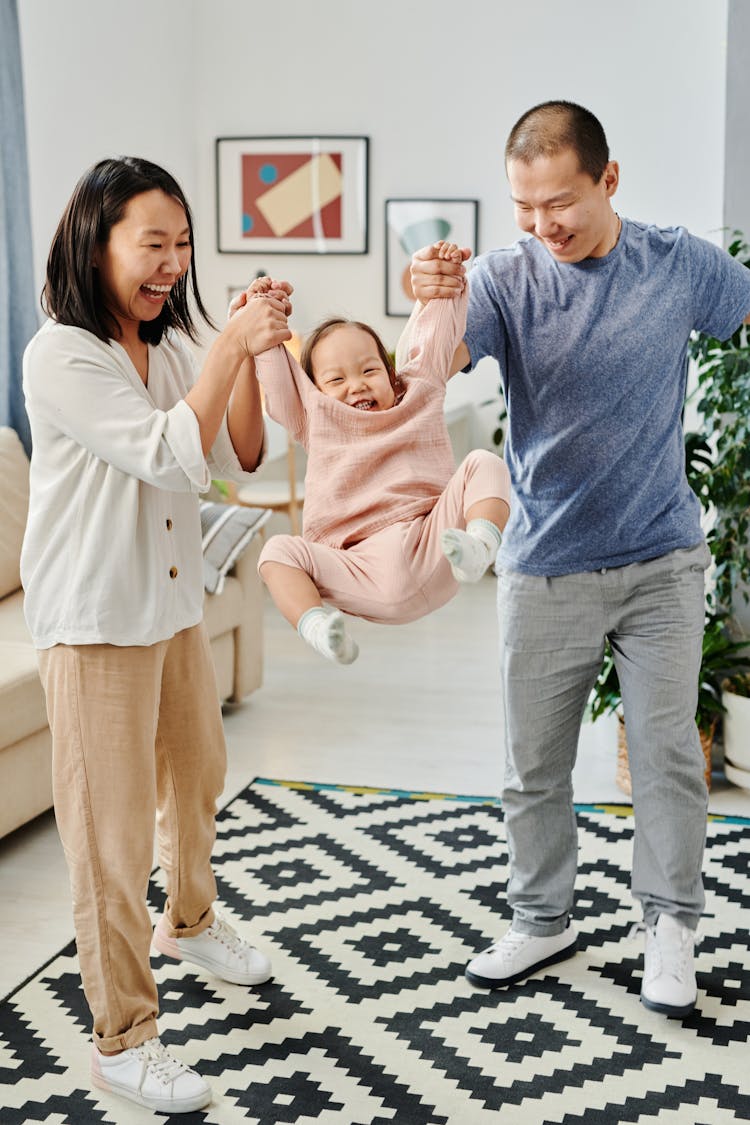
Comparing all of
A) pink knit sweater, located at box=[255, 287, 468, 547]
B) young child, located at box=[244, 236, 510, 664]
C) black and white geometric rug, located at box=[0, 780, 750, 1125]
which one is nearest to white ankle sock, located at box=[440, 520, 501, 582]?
young child, located at box=[244, 236, 510, 664]

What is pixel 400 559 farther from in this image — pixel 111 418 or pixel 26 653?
pixel 26 653

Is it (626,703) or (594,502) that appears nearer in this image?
(594,502)

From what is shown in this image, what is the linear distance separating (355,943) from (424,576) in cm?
110

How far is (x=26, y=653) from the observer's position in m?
3.17

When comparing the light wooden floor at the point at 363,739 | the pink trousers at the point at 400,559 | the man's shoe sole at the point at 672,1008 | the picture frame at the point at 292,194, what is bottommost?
the light wooden floor at the point at 363,739

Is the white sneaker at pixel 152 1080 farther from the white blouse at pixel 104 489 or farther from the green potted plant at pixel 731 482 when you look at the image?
the green potted plant at pixel 731 482

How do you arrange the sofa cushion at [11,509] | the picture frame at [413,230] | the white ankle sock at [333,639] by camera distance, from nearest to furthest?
the white ankle sock at [333,639] < the sofa cushion at [11,509] < the picture frame at [413,230]

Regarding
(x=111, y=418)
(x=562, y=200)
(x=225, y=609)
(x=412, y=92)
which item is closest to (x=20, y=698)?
(x=225, y=609)

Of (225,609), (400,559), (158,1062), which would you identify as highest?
(400,559)

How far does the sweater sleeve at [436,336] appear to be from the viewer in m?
1.96

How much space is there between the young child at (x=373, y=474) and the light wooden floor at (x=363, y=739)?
3.90 feet

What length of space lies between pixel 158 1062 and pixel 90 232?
1.30m

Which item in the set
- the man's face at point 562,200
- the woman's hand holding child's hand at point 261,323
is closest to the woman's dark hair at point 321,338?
the woman's hand holding child's hand at point 261,323

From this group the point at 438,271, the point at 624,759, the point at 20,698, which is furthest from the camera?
the point at 624,759
